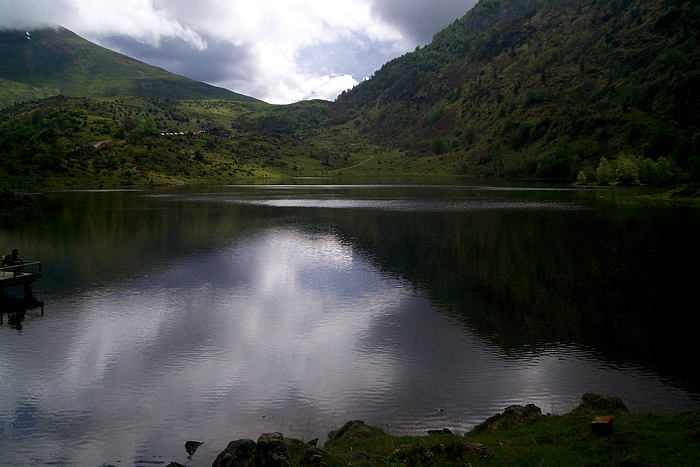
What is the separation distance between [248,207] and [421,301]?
71.8 metres

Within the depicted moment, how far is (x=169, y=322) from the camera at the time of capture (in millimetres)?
29766

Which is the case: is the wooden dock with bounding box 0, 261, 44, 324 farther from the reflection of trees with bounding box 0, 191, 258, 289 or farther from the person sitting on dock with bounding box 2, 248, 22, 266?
the reflection of trees with bounding box 0, 191, 258, 289

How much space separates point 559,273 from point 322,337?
2400 cm

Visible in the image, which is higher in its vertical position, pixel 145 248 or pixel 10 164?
pixel 10 164

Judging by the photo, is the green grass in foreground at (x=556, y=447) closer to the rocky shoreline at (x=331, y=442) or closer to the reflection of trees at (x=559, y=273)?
the rocky shoreline at (x=331, y=442)

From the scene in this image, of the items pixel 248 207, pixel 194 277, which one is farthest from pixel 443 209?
pixel 194 277

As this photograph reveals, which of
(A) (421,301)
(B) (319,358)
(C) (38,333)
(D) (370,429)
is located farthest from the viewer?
(A) (421,301)

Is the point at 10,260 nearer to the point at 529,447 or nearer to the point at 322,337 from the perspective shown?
the point at 322,337

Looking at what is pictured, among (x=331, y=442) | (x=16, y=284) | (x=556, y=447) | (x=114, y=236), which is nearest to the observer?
(x=556, y=447)

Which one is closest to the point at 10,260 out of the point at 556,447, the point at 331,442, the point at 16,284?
the point at 16,284

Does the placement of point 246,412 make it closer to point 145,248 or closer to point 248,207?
point 145,248

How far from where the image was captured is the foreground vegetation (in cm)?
1202

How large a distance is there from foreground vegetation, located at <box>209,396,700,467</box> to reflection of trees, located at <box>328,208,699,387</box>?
32.4ft

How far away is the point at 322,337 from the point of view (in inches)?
1082
